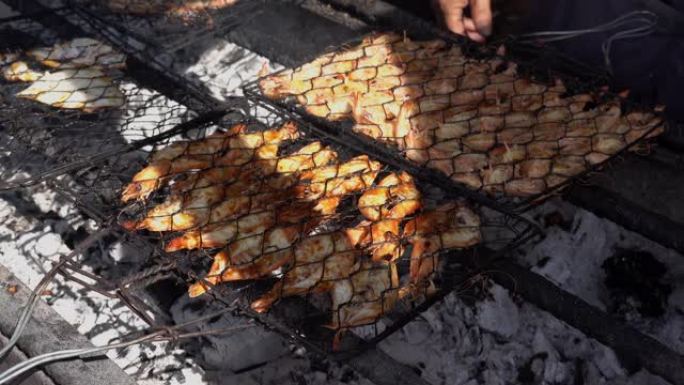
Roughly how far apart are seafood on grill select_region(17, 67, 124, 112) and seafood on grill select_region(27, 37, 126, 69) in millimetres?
120

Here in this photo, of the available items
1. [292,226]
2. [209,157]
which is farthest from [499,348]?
[209,157]

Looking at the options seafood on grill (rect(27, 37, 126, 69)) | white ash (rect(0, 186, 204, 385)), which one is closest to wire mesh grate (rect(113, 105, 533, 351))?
white ash (rect(0, 186, 204, 385))

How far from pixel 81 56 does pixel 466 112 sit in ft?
7.48

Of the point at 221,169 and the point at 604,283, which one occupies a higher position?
the point at 221,169

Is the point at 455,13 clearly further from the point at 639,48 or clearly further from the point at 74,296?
the point at 74,296

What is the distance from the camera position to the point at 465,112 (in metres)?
3.11

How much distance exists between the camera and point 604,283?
2951 millimetres

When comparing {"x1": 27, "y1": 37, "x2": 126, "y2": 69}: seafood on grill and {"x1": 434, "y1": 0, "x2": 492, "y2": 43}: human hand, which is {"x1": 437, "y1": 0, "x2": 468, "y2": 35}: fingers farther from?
{"x1": 27, "y1": 37, "x2": 126, "y2": 69}: seafood on grill

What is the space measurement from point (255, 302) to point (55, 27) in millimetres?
3163

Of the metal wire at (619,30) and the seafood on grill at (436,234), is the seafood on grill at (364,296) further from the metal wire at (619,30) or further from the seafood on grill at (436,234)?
the metal wire at (619,30)

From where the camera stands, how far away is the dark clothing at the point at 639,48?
131 inches

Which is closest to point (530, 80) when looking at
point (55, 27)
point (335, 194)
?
point (335, 194)

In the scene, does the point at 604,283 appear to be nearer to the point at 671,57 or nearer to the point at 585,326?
the point at 585,326

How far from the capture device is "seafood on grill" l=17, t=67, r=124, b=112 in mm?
3408
